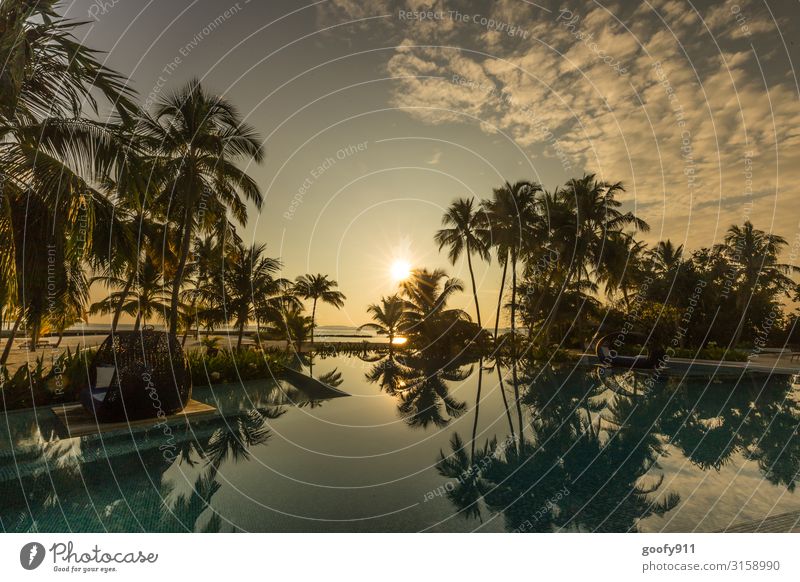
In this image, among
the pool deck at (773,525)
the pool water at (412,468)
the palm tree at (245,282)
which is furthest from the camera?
the palm tree at (245,282)

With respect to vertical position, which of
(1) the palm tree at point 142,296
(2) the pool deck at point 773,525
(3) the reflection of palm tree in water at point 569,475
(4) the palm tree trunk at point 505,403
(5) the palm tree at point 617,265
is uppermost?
(5) the palm tree at point 617,265

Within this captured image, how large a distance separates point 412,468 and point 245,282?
18369 mm

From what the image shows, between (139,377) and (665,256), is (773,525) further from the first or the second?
(665,256)

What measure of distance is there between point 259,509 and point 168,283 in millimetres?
18094

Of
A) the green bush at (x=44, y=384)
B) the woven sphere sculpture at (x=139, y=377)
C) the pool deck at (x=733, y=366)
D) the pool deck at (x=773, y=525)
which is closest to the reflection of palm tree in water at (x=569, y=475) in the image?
the pool deck at (x=773, y=525)

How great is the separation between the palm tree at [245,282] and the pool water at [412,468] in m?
10.9

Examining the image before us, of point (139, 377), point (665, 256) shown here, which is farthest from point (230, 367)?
point (665, 256)

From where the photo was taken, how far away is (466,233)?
28.4 metres

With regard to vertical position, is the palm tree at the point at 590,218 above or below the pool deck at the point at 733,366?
above

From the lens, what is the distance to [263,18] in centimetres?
739

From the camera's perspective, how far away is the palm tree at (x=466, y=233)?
28.0 m

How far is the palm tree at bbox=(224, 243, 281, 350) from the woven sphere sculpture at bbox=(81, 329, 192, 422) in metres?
12.0

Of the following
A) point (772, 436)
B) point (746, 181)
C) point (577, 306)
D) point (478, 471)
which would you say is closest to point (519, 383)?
point (772, 436)

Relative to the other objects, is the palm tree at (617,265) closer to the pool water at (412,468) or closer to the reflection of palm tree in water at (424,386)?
the reflection of palm tree in water at (424,386)
